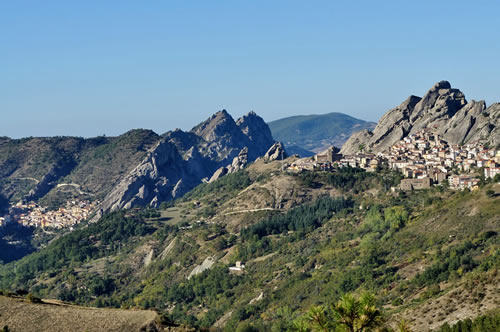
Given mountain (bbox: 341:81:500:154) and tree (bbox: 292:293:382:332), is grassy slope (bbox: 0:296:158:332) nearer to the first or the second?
tree (bbox: 292:293:382:332)

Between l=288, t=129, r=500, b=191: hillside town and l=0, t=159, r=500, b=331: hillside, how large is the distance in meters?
4.13

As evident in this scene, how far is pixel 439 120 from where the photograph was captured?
5856 inches

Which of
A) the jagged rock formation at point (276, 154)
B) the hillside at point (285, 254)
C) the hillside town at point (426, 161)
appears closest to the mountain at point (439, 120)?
the hillside town at point (426, 161)

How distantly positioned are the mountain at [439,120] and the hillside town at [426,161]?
2.42 m

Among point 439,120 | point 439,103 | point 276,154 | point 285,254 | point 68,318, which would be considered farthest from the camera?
point 276,154

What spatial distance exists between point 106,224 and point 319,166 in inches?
1987

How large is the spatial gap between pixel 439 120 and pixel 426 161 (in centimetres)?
1803

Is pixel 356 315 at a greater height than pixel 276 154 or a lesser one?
lesser

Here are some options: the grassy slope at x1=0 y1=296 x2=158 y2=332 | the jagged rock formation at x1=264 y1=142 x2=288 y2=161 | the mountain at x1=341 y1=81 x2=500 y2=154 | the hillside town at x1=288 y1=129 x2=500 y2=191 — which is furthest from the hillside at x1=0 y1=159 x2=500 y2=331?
the mountain at x1=341 y1=81 x2=500 y2=154

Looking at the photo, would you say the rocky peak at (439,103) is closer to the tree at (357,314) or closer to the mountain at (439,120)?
the mountain at (439,120)

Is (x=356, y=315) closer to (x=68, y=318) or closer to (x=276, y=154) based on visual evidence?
(x=68, y=318)

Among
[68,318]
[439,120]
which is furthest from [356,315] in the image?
[439,120]

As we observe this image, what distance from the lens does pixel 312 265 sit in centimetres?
9569

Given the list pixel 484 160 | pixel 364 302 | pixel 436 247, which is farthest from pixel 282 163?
pixel 364 302
